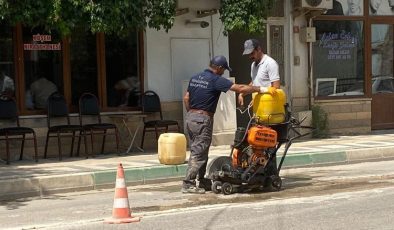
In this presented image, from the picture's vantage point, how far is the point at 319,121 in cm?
1588

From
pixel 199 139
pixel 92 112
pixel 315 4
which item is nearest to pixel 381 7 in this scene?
pixel 315 4

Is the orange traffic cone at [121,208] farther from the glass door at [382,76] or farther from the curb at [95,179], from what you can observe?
the glass door at [382,76]

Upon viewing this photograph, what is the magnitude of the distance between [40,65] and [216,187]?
226 inches

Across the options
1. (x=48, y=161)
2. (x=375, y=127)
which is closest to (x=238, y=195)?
(x=48, y=161)

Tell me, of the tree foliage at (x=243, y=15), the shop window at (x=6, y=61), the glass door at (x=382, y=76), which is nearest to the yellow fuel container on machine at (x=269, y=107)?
the tree foliage at (x=243, y=15)

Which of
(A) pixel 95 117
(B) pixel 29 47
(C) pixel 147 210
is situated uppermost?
(B) pixel 29 47

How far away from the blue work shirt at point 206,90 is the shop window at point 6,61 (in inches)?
206

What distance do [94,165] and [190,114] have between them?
10.9 feet

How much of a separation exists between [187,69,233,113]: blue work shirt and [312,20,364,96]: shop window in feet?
25.1

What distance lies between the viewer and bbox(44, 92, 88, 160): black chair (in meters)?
12.6

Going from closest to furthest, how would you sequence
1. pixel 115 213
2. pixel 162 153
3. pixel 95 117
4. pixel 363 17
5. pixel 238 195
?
pixel 115 213
pixel 238 195
pixel 162 153
pixel 95 117
pixel 363 17

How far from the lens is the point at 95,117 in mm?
13594

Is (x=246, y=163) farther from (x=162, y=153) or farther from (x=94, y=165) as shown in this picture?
(x=94, y=165)

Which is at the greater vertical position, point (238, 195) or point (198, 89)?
point (198, 89)
